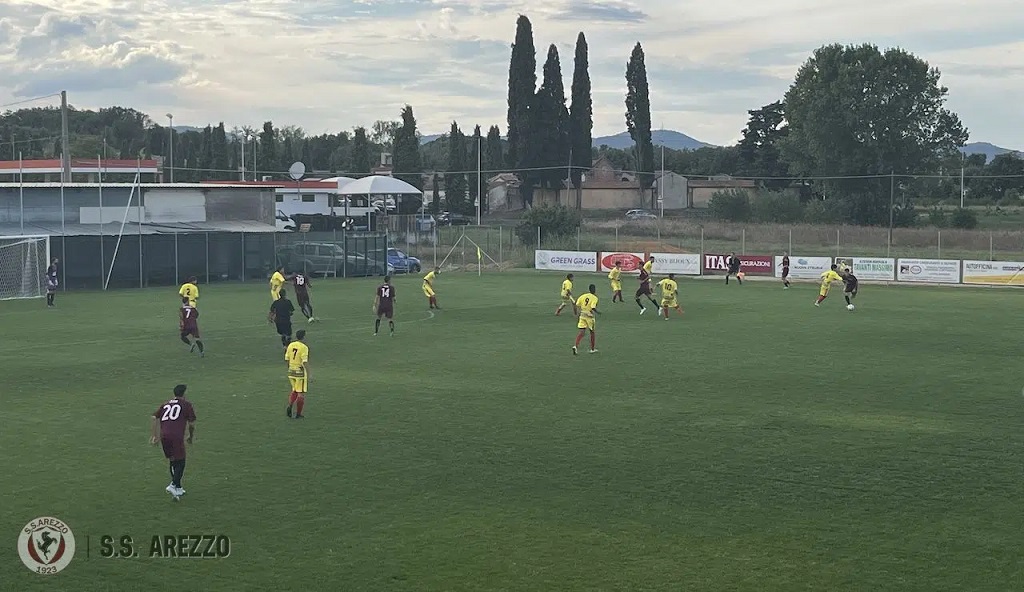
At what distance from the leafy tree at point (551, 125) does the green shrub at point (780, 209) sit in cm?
1781

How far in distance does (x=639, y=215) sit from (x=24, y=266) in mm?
66387

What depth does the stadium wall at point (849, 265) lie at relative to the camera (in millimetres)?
49688

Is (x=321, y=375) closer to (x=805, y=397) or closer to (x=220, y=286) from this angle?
(x=805, y=397)

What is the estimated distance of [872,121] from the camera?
89375 millimetres

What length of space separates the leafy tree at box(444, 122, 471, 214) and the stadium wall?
47.0m

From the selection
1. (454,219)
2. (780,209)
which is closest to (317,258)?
(454,219)

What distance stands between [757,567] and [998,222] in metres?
81.0

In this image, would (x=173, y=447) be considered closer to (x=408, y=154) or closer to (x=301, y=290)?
(x=301, y=290)

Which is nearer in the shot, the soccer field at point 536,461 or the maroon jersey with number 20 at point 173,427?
the soccer field at point 536,461

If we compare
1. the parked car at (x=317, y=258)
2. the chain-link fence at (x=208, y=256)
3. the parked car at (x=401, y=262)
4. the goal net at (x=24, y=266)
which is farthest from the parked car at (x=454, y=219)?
the goal net at (x=24, y=266)

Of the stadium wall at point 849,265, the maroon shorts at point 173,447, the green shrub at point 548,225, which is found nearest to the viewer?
the maroon shorts at point 173,447
